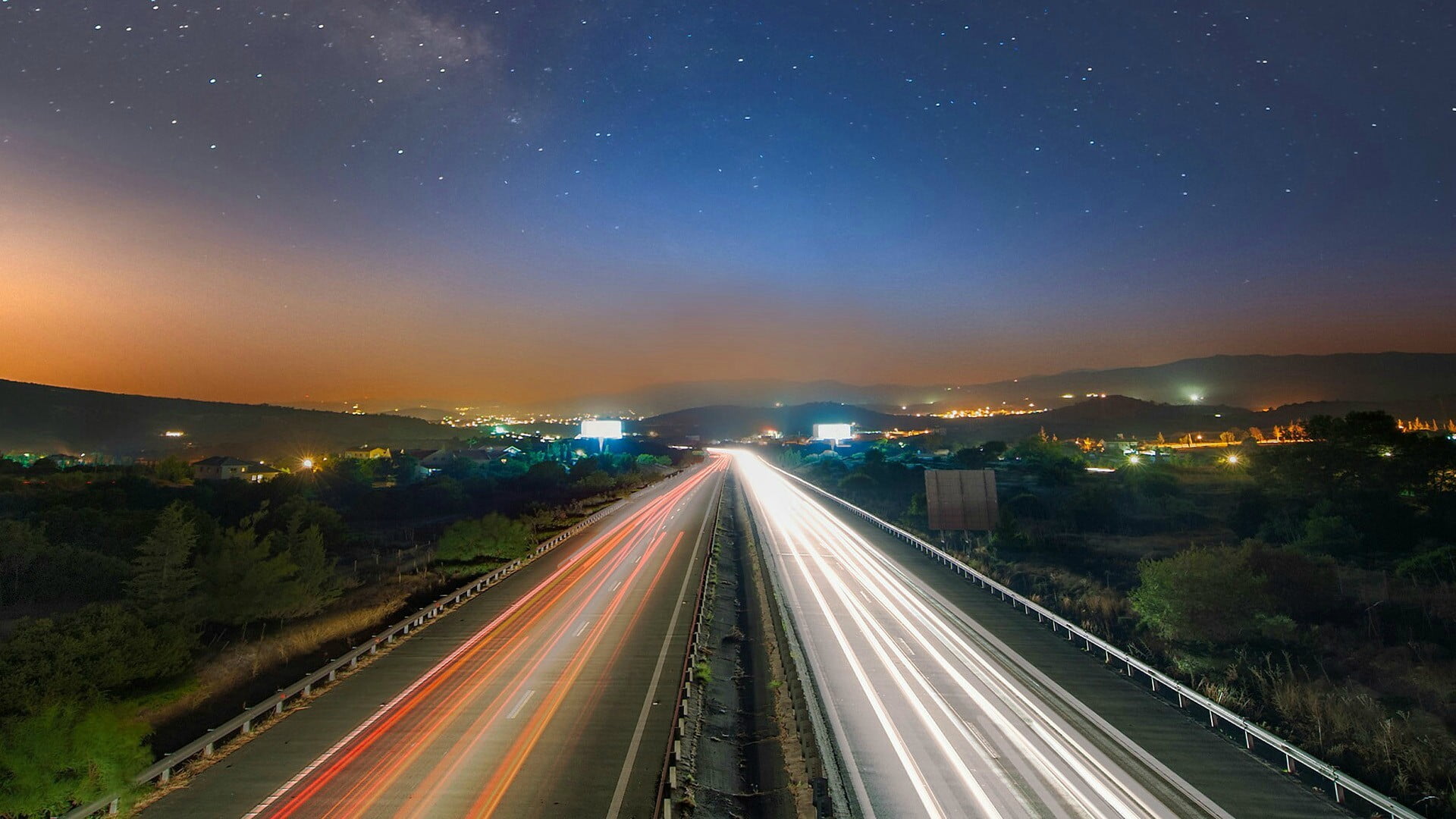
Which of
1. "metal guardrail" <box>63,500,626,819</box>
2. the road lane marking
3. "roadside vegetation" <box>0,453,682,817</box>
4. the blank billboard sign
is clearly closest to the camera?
"metal guardrail" <box>63,500,626,819</box>

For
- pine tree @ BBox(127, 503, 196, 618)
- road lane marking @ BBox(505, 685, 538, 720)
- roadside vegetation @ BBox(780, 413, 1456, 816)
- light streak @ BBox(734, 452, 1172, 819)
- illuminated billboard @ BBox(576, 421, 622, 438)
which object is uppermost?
illuminated billboard @ BBox(576, 421, 622, 438)

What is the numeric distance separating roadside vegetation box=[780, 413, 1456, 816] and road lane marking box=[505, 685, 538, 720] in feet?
52.1

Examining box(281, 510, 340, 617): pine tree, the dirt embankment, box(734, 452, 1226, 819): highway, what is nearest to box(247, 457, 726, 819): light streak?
the dirt embankment

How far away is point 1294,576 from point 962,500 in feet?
50.2

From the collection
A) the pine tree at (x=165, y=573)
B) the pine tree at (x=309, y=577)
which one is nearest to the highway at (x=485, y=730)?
the pine tree at (x=309, y=577)

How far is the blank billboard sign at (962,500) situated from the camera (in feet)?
127

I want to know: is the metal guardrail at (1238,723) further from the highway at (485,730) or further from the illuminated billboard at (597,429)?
the illuminated billboard at (597,429)

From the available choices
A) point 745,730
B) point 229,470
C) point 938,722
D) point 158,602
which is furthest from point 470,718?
point 229,470

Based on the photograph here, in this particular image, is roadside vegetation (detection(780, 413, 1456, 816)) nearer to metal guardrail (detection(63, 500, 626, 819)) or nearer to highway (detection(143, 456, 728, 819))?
highway (detection(143, 456, 728, 819))

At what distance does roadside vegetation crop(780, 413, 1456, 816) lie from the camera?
14.5 metres

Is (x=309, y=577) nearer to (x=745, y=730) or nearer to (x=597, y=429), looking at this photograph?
(x=745, y=730)

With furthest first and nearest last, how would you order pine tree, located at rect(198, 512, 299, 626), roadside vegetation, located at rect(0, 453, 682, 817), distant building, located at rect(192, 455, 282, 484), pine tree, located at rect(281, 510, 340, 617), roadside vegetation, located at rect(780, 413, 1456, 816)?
1. distant building, located at rect(192, 455, 282, 484)
2. pine tree, located at rect(281, 510, 340, 617)
3. pine tree, located at rect(198, 512, 299, 626)
4. roadside vegetation, located at rect(780, 413, 1456, 816)
5. roadside vegetation, located at rect(0, 453, 682, 817)

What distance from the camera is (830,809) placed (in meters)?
10.5

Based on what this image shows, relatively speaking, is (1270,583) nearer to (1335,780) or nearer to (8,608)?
(1335,780)
